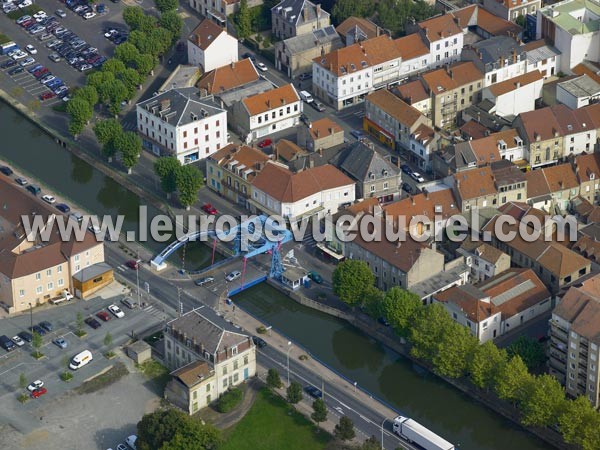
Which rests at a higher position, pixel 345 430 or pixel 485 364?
pixel 485 364

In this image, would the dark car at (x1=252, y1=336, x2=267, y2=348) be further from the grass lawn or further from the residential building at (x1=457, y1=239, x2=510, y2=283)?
the residential building at (x1=457, y1=239, x2=510, y2=283)

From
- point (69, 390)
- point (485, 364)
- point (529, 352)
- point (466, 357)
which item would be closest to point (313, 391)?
→ point (466, 357)

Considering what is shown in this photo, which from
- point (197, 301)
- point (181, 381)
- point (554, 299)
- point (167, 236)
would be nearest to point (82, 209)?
point (167, 236)

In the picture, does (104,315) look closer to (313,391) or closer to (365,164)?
(313,391)

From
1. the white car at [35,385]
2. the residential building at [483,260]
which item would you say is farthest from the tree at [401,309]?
the white car at [35,385]

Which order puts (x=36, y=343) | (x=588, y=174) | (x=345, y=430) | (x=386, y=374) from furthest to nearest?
(x=588, y=174), (x=386, y=374), (x=36, y=343), (x=345, y=430)

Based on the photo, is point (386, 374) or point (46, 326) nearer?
point (386, 374)

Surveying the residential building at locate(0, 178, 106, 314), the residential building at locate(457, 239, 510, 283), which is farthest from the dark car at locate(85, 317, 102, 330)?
the residential building at locate(457, 239, 510, 283)
